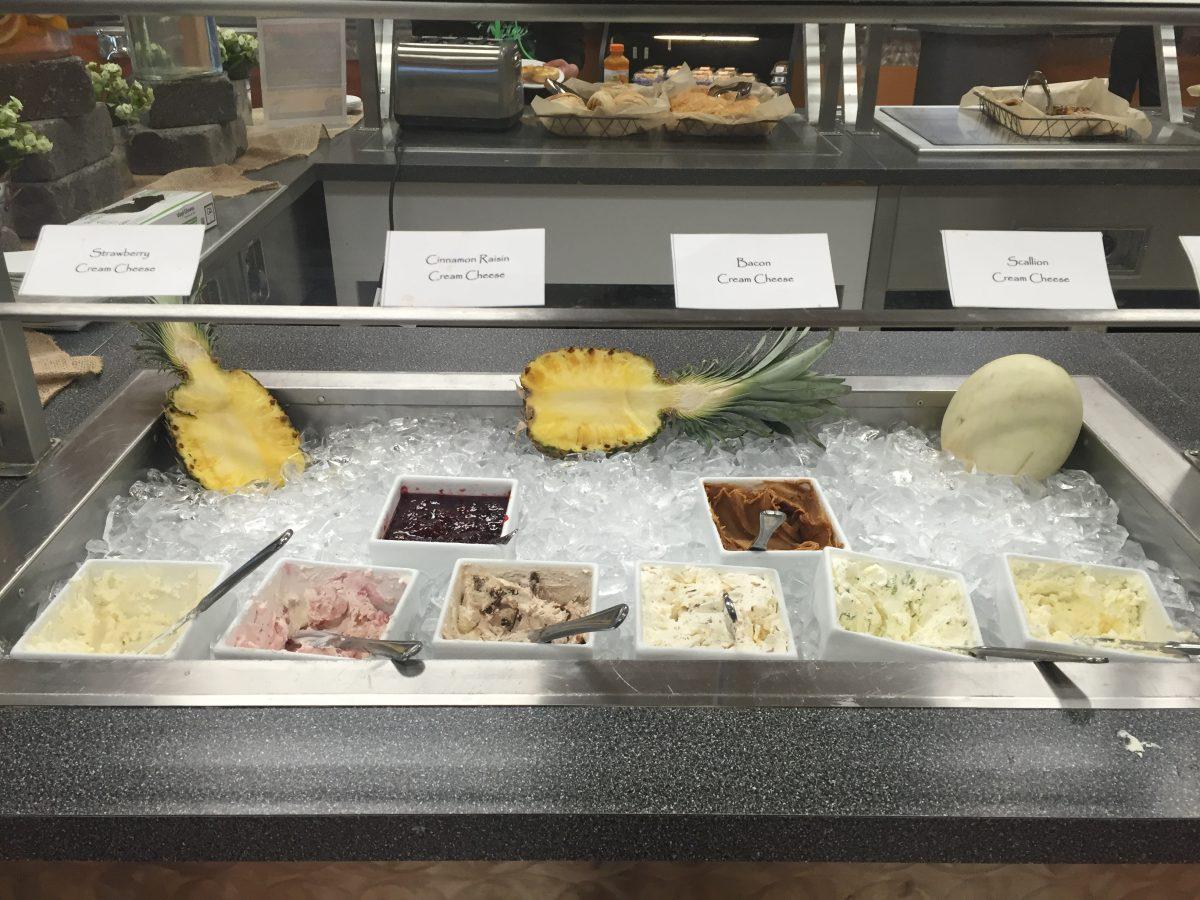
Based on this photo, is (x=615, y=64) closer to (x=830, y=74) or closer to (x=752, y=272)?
(x=830, y=74)

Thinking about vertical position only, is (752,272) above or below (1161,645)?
above

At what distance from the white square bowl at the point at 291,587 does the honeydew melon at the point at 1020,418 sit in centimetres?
79

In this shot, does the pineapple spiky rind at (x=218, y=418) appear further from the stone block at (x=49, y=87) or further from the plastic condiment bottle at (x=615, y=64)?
the plastic condiment bottle at (x=615, y=64)

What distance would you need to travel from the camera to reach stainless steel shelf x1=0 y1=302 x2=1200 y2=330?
3.28ft

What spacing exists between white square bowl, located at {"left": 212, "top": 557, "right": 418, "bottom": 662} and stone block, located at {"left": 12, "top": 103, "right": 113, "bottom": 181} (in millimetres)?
1310

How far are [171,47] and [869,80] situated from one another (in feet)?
6.04

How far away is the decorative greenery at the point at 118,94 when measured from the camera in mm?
2121

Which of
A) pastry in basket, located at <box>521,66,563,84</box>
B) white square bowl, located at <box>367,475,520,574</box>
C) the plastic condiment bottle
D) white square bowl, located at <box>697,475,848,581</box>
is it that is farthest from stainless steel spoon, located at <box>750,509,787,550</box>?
the plastic condiment bottle

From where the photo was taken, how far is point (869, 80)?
2.16m

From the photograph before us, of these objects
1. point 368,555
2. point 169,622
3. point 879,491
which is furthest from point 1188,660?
point 169,622

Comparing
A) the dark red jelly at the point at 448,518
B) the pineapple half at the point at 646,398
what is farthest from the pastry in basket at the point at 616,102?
the dark red jelly at the point at 448,518

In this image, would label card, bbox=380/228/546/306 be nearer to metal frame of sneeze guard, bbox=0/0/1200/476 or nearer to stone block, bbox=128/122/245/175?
metal frame of sneeze guard, bbox=0/0/1200/476

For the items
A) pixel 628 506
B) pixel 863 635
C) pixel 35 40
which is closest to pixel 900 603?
pixel 863 635

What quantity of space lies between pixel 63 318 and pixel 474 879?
31.6 inches
